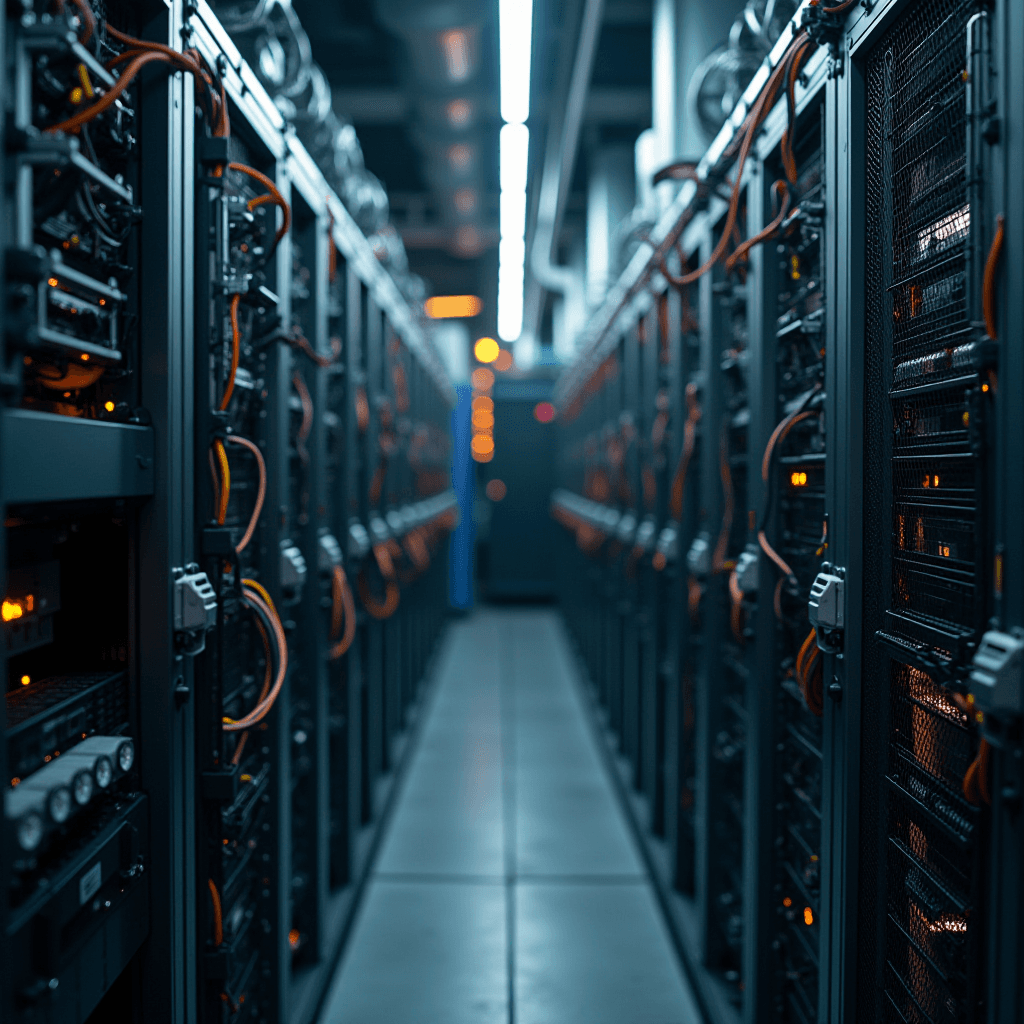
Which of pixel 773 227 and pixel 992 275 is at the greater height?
pixel 773 227

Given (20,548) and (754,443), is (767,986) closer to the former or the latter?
(754,443)

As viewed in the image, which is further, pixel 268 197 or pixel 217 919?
pixel 268 197

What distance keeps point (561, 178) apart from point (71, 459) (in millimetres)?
6093

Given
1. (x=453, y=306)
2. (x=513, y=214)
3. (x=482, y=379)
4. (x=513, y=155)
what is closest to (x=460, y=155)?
(x=513, y=214)

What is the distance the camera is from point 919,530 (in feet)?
4.88

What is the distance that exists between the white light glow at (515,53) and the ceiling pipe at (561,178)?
474 mm

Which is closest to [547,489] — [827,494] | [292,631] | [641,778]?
[641,778]

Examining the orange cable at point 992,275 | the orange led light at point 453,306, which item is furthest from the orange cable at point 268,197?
the orange led light at point 453,306

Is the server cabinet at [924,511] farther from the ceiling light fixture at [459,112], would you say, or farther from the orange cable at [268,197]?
the ceiling light fixture at [459,112]

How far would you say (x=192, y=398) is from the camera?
1.71 m

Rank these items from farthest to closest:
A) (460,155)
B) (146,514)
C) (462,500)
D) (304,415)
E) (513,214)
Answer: (462,500) < (513,214) < (460,155) < (304,415) < (146,514)

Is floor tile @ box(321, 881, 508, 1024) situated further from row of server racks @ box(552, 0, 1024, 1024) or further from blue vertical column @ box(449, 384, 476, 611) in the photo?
blue vertical column @ box(449, 384, 476, 611)

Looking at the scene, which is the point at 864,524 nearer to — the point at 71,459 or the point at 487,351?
the point at 71,459

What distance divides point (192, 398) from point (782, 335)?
1.32 m
